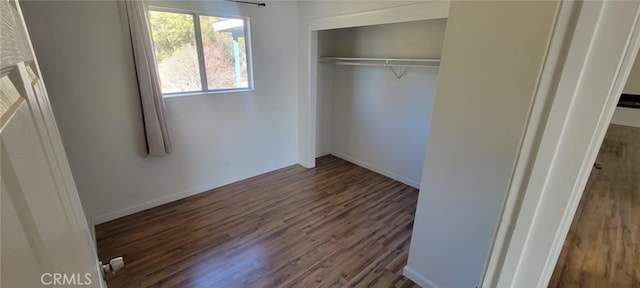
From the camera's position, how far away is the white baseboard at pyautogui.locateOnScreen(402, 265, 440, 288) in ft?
6.42

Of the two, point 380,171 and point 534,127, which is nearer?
point 534,127

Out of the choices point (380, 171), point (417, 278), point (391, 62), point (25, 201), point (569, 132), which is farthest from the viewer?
point (380, 171)

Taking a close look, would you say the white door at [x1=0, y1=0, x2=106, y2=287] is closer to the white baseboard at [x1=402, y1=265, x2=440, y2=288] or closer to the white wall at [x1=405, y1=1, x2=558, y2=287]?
the white wall at [x1=405, y1=1, x2=558, y2=287]

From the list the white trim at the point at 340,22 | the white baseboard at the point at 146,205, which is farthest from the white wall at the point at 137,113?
the white trim at the point at 340,22

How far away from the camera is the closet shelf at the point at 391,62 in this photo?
2985mm

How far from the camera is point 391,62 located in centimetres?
334

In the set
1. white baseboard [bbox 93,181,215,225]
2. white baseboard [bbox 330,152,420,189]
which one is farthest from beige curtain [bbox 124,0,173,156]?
white baseboard [bbox 330,152,420,189]

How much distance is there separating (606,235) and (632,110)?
3.43 meters

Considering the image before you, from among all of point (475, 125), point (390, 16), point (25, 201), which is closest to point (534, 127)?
point (25, 201)

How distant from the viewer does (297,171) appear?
12.9 feet

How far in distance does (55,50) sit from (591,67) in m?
3.11

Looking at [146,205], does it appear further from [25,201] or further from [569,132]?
[569,132]

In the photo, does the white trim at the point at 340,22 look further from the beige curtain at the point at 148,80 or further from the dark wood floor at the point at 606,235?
the dark wood floor at the point at 606,235

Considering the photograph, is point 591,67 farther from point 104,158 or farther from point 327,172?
point 327,172
